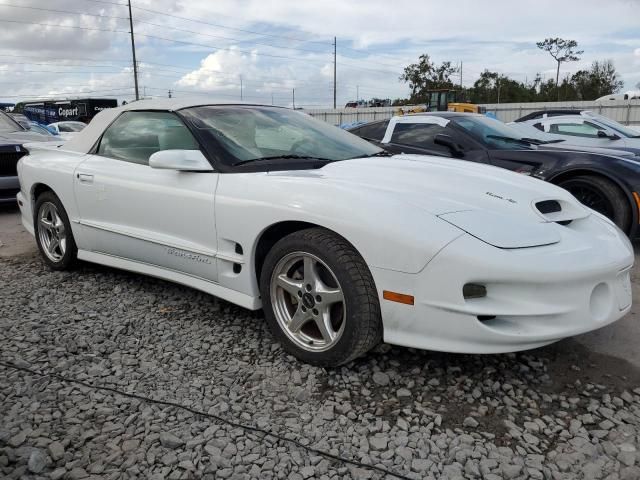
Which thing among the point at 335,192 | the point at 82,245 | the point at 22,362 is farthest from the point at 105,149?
the point at 335,192

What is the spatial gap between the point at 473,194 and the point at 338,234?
28.5 inches

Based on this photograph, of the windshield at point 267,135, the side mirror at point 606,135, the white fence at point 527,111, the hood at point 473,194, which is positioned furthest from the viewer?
the white fence at point 527,111

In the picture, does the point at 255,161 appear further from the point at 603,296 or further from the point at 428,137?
the point at 428,137

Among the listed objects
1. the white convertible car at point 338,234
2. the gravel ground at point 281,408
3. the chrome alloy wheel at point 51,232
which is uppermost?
the white convertible car at point 338,234

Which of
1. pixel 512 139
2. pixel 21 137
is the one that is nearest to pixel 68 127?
pixel 21 137

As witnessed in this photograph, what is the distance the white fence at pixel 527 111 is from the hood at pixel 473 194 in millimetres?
19800

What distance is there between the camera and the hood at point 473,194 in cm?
251

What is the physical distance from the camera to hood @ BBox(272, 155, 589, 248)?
8.24 feet

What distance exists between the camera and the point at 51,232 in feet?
14.9

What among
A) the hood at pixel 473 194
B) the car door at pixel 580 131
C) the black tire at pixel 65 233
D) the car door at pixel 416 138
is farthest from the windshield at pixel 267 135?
the car door at pixel 580 131

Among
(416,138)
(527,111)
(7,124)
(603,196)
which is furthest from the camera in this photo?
(527,111)

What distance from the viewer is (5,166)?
741 cm

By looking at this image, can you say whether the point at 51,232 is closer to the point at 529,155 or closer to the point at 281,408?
the point at 281,408

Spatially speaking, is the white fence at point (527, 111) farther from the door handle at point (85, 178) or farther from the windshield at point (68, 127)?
the door handle at point (85, 178)
